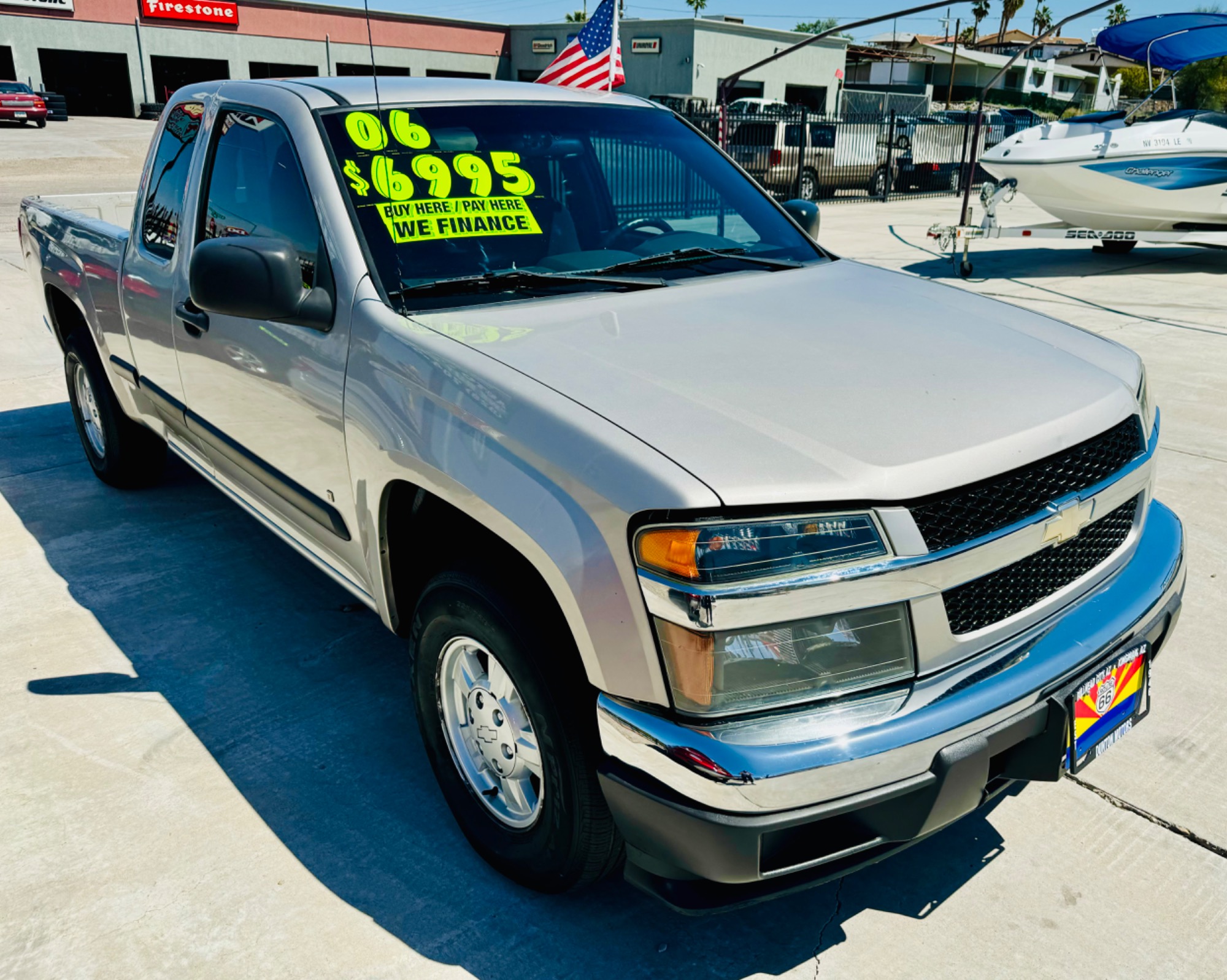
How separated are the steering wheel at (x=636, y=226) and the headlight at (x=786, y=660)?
5.71ft

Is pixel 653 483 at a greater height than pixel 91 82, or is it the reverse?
pixel 91 82

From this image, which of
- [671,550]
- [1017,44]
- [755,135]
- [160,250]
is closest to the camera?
[671,550]

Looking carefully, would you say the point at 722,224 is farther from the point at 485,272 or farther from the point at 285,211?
the point at 285,211

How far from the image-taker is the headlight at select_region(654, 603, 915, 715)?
6.10 feet

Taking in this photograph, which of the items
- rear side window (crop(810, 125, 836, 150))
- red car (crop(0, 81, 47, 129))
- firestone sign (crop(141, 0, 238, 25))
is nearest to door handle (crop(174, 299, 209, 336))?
rear side window (crop(810, 125, 836, 150))

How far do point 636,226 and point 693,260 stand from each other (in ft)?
1.07

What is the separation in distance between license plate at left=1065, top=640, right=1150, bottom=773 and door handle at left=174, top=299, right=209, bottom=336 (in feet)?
9.26

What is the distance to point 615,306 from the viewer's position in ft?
9.09

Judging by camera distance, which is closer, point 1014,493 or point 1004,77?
point 1014,493

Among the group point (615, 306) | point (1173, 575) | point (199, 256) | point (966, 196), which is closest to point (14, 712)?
point (199, 256)

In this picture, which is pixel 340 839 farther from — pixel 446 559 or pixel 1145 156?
pixel 1145 156

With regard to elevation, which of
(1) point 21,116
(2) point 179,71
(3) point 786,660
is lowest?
(3) point 786,660

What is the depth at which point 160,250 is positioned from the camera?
12.6 ft

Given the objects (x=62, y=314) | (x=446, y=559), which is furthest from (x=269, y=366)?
(x=62, y=314)
